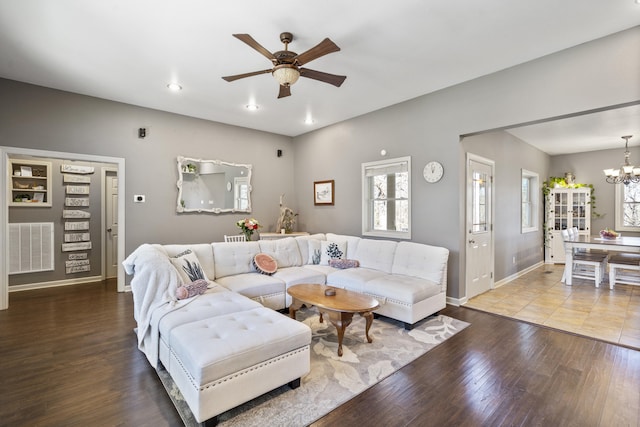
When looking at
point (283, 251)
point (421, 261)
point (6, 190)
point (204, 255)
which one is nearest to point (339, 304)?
point (421, 261)

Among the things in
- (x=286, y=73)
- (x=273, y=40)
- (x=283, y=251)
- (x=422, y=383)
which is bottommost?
(x=422, y=383)

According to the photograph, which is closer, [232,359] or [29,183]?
[232,359]

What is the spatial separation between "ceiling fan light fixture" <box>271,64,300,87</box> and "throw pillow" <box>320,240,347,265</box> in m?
2.66

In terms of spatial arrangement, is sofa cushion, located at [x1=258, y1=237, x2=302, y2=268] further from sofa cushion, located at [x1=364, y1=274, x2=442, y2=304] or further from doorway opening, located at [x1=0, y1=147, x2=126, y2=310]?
doorway opening, located at [x1=0, y1=147, x2=126, y2=310]

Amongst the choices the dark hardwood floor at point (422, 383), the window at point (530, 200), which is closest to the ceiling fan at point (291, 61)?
the dark hardwood floor at point (422, 383)

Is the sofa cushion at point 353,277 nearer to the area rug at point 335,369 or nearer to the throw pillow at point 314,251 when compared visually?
the area rug at point 335,369

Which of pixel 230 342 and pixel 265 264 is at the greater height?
pixel 265 264

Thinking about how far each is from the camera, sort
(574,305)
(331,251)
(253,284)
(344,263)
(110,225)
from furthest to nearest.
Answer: (110,225)
(331,251)
(344,263)
(574,305)
(253,284)

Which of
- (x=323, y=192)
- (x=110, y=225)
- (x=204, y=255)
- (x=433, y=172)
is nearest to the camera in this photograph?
(x=204, y=255)

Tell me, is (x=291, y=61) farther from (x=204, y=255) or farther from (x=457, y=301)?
(x=457, y=301)

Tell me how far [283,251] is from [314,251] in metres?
0.57

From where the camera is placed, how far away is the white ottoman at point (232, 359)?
1.78m

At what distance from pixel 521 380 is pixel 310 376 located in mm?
1670

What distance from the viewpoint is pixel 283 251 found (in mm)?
4418
